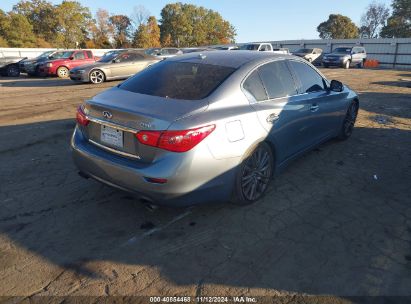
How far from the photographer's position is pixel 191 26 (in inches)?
2943

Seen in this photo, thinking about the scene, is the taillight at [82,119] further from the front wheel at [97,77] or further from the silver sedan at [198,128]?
the front wheel at [97,77]

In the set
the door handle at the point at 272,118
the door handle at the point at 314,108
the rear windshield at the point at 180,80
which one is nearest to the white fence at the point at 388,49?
the door handle at the point at 314,108

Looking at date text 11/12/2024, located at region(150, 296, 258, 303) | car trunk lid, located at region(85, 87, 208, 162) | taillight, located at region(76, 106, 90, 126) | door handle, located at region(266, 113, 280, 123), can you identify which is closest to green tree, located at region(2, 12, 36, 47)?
taillight, located at region(76, 106, 90, 126)

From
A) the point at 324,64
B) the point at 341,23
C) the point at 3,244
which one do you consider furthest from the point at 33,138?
the point at 341,23

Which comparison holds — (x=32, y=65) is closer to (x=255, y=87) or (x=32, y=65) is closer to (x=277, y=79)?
(x=277, y=79)

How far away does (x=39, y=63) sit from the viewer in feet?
61.5

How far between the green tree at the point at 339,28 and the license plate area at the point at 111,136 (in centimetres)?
8552

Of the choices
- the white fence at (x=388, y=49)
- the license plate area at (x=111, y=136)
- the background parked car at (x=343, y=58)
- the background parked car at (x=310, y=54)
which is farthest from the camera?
the white fence at (x=388, y=49)

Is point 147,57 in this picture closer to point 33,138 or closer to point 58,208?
point 33,138

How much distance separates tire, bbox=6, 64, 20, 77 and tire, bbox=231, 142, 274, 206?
69.3 ft

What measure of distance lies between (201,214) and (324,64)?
2607cm

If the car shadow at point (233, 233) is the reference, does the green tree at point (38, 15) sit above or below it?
above

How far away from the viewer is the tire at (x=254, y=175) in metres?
3.43

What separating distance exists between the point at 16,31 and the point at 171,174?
193 feet
